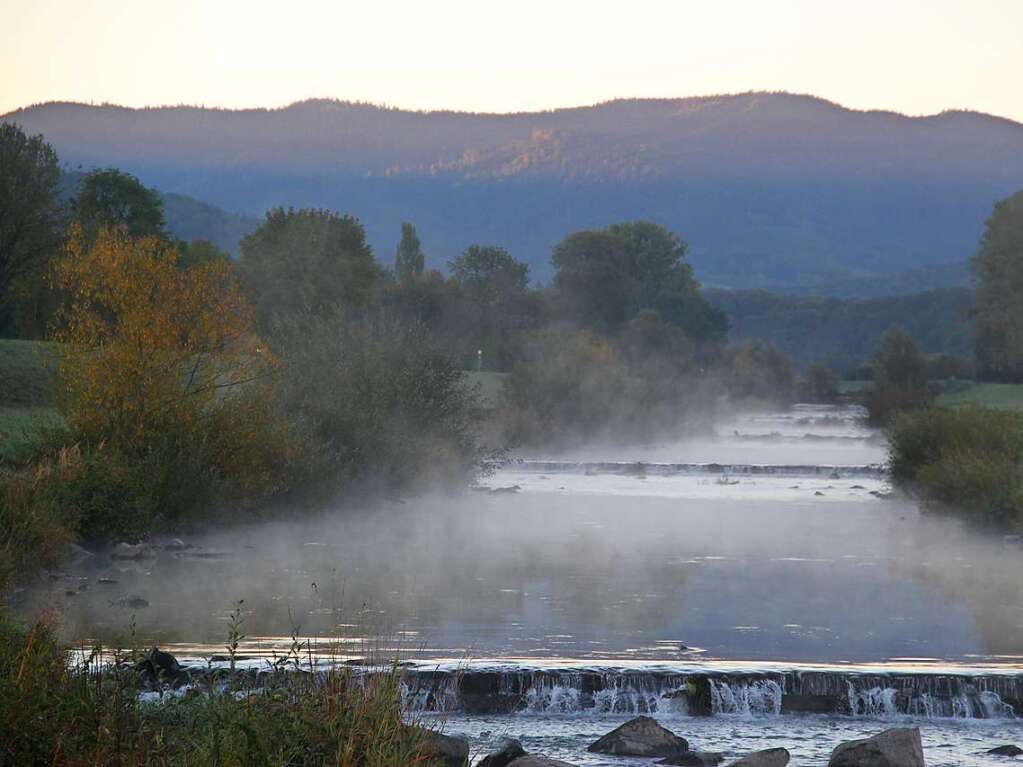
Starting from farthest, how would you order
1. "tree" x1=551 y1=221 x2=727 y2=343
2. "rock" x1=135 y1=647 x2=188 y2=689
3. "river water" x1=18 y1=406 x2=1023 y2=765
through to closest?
"tree" x1=551 y1=221 x2=727 y2=343 < "river water" x1=18 y1=406 x2=1023 y2=765 < "rock" x1=135 y1=647 x2=188 y2=689

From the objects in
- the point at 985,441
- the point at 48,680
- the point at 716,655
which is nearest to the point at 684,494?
the point at 985,441

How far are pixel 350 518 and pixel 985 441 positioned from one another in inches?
592

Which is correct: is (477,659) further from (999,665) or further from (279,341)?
(279,341)

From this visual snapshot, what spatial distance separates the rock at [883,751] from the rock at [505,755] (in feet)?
9.04

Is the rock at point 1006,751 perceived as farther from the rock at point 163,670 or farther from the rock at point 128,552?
the rock at point 128,552

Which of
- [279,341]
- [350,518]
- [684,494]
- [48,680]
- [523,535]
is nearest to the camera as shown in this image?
[48,680]

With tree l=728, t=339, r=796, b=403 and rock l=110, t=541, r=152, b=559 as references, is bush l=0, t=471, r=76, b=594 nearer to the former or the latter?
rock l=110, t=541, r=152, b=559

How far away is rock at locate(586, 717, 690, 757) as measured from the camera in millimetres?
12742

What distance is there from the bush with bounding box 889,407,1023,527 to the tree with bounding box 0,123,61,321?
30.7 metres

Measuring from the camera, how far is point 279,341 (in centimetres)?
3691

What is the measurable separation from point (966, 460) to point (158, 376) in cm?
1755

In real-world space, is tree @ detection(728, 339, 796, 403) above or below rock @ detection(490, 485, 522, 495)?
below

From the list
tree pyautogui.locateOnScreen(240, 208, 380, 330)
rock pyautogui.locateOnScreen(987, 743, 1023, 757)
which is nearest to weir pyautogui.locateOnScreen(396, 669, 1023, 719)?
rock pyautogui.locateOnScreen(987, 743, 1023, 757)

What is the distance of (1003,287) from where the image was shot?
3014 inches
